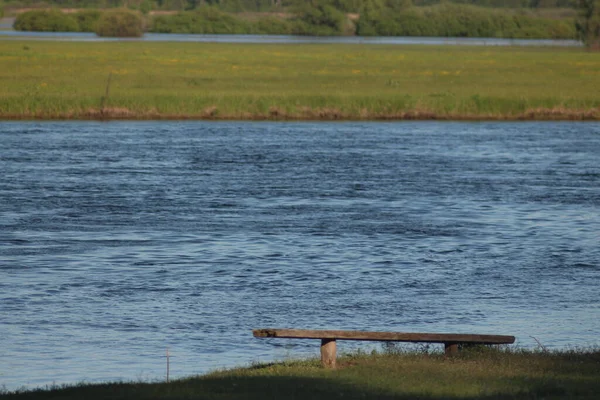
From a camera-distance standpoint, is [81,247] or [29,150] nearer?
[81,247]

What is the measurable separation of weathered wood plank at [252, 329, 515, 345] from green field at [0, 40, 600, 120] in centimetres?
4514

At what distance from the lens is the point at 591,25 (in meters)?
126

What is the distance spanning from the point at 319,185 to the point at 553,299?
55.5ft

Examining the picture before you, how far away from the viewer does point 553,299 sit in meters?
21.2

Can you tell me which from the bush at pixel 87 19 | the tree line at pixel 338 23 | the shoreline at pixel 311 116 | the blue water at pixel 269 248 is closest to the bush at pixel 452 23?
the tree line at pixel 338 23

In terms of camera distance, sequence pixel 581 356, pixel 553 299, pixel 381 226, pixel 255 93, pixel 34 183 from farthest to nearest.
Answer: pixel 255 93 → pixel 34 183 → pixel 381 226 → pixel 553 299 → pixel 581 356

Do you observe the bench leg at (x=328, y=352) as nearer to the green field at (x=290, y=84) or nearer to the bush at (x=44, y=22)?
the green field at (x=290, y=84)

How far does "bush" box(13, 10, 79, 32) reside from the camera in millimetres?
166125

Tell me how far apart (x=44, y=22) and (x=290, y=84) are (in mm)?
100802

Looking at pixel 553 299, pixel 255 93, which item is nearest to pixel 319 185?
pixel 553 299

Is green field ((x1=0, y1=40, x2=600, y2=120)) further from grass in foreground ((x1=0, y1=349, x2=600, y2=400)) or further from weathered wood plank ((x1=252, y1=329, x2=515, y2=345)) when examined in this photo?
weathered wood plank ((x1=252, y1=329, x2=515, y2=345))

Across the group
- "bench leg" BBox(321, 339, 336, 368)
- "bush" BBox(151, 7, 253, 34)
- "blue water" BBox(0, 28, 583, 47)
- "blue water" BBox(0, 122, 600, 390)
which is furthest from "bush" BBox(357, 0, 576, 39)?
"bench leg" BBox(321, 339, 336, 368)

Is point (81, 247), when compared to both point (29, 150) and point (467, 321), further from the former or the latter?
point (29, 150)

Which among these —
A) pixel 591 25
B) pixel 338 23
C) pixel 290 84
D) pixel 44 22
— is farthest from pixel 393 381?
pixel 338 23
